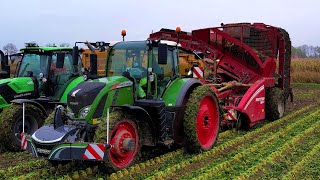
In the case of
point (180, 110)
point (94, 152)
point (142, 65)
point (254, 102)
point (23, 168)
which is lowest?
point (23, 168)

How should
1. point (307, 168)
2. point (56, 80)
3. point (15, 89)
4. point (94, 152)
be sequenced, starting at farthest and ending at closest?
1. point (56, 80)
2. point (15, 89)
3. point (307, 168)
4. point (94, 152)

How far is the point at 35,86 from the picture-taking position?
8305 millimetres

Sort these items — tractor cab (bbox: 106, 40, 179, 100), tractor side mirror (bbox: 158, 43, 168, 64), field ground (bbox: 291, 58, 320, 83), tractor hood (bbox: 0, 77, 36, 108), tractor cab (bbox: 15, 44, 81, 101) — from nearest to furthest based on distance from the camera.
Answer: tractor side mirror (bbox: 158, 43, 168, 64) < tractor cab (bbox: 106, 40, 179, 100) < tractor hood (bbox: 0, 77, 36, 108) < tractor cab (bbox: 15, 44, 81, 101) < field ground (bbox: 291, 58, 320, 83)

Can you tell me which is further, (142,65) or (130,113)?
(142,65)

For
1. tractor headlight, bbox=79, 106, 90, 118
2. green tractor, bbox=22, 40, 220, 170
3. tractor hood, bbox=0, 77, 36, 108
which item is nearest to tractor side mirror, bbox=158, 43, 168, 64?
green tractor, bbox=22, 40, 220, 170

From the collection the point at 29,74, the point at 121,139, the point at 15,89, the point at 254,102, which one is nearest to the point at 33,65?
the point at 29,74

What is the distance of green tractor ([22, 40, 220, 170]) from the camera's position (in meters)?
5.29

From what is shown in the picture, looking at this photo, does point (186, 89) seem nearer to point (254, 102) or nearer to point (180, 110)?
point (180, 110)

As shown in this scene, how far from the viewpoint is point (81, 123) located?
547cm

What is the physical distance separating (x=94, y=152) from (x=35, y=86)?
12.4 ft

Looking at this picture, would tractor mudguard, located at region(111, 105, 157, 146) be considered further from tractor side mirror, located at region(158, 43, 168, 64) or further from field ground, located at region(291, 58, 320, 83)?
field ground, located at region(291, 58, 320, 83)

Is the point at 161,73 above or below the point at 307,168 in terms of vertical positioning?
above

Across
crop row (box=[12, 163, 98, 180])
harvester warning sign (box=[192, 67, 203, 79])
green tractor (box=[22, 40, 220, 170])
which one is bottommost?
crop row (box=[12, 163, 98, 180])

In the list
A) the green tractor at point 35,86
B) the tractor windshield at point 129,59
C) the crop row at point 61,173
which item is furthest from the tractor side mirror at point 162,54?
the green tractor at point 35,86
